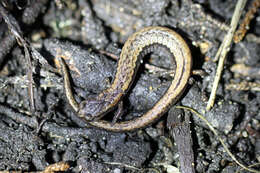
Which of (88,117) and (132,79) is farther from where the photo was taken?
(132,79)

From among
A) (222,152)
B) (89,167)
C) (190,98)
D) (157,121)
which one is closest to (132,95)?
(157,121)

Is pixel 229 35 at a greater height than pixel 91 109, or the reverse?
pixel 229 35

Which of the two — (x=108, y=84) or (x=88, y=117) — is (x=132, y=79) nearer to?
(x=108, y=84)

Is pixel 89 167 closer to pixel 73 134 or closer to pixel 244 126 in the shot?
pixel 73 134

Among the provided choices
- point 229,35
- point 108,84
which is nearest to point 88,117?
point 108,84

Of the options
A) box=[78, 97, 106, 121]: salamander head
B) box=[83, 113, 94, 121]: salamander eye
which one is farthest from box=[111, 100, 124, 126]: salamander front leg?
box=[83, 113, 94, 121]: salamander eye

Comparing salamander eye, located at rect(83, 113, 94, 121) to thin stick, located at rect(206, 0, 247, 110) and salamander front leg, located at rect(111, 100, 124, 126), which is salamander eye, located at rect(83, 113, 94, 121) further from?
thin stick, located at rect(206, 0, 247, 110)

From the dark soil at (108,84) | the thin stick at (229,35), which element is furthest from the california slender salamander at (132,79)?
the thin stick at (229,35)

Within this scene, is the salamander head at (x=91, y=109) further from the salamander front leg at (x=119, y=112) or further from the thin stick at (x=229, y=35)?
the thin stick at (x=229, y=35)
